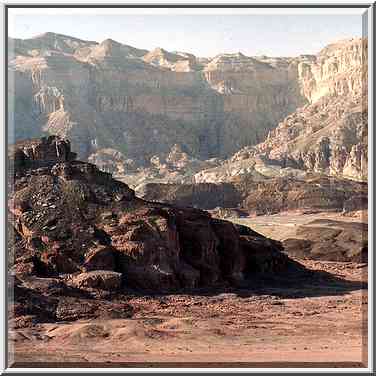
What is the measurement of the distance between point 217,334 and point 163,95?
457 feet

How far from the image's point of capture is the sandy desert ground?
13.5 m

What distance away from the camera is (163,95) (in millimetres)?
154000

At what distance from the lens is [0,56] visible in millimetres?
13062

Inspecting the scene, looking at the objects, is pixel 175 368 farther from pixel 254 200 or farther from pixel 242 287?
pixel 254 200

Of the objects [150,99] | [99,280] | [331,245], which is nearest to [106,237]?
[99,280]

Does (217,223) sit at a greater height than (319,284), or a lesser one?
greater

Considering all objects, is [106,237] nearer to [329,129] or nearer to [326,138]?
[326,138]

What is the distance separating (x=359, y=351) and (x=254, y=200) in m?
64.0

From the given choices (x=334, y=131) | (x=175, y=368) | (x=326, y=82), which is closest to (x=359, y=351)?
(x=175, y=368)

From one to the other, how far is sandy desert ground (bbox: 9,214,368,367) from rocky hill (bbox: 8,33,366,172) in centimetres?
11329

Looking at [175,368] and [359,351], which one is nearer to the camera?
[175,368]

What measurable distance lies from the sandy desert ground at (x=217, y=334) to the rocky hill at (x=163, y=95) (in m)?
113

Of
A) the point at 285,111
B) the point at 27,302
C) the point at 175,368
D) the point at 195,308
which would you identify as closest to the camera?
the point at 175,368

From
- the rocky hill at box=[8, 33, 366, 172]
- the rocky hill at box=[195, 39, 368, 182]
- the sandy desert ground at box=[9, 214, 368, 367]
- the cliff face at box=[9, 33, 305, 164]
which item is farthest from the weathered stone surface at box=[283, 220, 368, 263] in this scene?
the cliff face at box=[9, 33, 305, 164]
